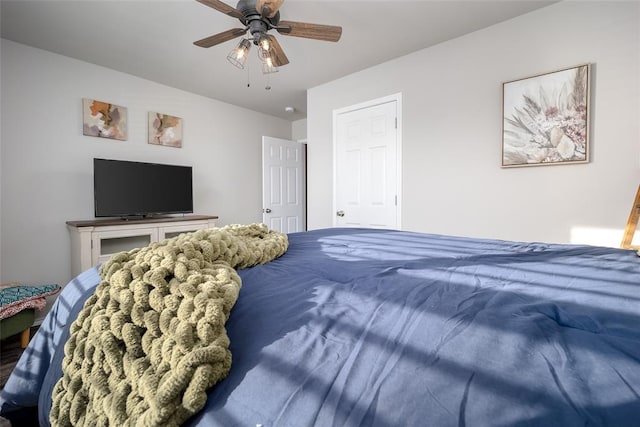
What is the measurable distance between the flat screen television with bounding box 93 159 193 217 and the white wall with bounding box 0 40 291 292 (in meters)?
0.27

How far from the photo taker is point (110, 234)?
2.93m

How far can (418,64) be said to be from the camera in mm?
2967

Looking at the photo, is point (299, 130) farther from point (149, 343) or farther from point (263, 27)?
point (149, 343)

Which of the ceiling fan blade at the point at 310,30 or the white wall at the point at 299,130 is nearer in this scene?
the ceiling fan blade at the point at 310,30

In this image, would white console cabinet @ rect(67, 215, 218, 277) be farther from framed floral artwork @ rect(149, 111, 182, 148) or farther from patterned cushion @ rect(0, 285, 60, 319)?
framed floral artwork @ rect(149, 111, 182, 148)

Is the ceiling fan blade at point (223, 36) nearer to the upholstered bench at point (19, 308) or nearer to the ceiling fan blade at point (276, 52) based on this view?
the ceiling fan blade at point (276, 52)

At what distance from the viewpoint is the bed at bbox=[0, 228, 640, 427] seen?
404mm

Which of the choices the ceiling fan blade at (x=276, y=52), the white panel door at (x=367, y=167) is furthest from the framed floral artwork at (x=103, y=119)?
the white panel door at (x=367, y=167)

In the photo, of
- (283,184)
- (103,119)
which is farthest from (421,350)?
(283,184)

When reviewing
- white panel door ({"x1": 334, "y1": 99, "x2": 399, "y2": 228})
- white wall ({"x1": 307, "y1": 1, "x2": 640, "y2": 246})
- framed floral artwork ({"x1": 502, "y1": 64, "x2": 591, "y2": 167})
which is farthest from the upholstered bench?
framed floral artwork ({"x1": 502, "y1": 64, "x2": 591, "y2": 167})

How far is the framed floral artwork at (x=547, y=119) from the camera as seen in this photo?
2.13 metres

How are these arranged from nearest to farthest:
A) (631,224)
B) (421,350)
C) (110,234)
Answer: (421,350), (631,224), (110,234)

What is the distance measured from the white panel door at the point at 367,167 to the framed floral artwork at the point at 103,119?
2513mm

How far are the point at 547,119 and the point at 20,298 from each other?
14.0 ft
